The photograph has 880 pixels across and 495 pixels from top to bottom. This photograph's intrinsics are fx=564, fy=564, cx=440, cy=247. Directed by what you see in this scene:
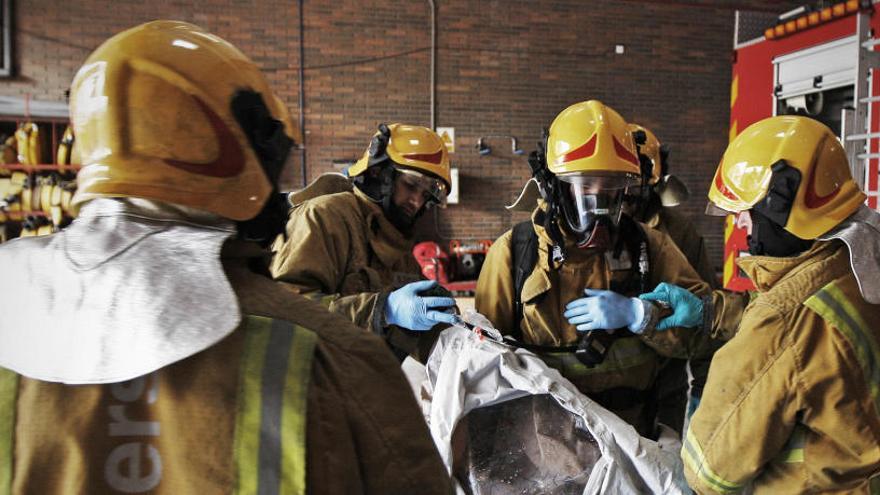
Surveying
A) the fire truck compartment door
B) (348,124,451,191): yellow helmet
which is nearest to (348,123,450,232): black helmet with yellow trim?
(348,124,451,191): yellow helmet

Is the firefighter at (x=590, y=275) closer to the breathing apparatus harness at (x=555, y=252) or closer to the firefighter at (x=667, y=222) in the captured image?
Result: the breathing apparatus harness at (x=555, y=252)

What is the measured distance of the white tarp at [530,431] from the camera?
173cm

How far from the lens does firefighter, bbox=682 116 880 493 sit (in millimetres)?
1312

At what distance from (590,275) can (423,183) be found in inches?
35.4

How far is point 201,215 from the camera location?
780mm

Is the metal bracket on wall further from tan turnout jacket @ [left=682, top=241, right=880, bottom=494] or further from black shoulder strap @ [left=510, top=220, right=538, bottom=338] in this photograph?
tan turnout jacket @ [left=682, top=241, right=880, bottom=494]

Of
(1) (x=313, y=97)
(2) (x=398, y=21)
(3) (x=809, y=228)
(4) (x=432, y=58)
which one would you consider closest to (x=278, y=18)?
Result: (1) (x=313, y=97)

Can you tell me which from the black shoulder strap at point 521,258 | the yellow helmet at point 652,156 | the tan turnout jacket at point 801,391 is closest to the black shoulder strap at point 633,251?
the black shoulder strap at point 521,258

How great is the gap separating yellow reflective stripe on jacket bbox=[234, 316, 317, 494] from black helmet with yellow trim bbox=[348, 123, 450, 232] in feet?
6.34

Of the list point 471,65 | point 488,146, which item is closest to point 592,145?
point 488,146

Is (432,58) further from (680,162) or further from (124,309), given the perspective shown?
(124,309)

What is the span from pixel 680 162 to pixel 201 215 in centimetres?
1018

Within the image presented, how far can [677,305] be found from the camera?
6.92ft

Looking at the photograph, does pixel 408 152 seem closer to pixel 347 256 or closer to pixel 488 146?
pixel 347 256
